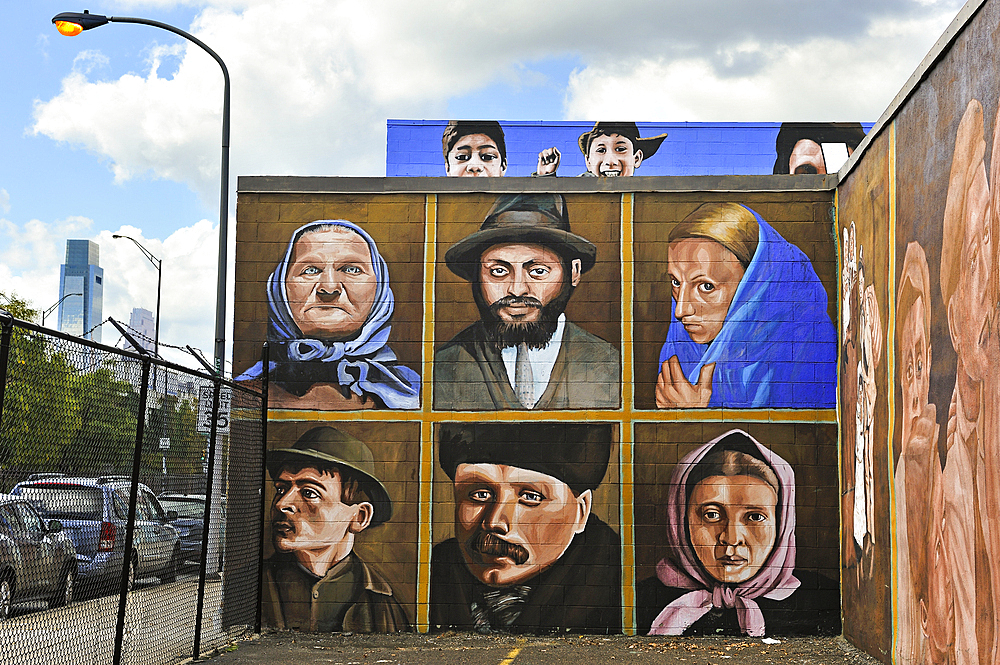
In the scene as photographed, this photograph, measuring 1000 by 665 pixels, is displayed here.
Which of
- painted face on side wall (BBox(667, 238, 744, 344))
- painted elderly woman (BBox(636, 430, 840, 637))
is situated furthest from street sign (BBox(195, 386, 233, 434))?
painted face on side wall (BBox(667, 238, 744, 344))

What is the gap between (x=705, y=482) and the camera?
1039 centimetres

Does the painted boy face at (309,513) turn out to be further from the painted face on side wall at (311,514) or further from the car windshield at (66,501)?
the car windshield at (66,501)

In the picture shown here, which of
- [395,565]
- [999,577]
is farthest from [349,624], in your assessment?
[999,577]

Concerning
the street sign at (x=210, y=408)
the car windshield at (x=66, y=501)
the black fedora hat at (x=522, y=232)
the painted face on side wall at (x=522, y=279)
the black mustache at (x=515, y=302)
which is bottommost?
the car windshield at (x=66, y=501)

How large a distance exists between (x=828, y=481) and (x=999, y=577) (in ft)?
13.7

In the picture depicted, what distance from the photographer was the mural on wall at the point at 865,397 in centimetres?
877

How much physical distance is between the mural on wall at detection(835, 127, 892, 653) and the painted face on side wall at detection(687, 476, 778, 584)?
82 centimetres

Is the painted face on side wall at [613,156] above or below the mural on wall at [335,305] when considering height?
above

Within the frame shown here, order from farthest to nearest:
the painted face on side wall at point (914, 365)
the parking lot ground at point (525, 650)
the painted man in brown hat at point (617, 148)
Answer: the painted man in brown hat at point (617, 148) < the parking lot ground at point (525, 650) < the painted face on side wall at point (914, 365)

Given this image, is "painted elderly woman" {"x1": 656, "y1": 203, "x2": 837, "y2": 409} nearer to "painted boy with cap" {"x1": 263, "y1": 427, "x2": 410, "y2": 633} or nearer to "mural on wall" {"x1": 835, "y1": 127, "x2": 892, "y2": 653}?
"mural on wall" {"x1": 835, "y1": 127, "x2": 892, "y2": 653}

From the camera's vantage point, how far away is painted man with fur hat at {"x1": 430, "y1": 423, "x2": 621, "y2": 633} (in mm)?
10312

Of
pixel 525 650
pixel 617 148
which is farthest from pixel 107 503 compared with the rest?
pixel 617 148

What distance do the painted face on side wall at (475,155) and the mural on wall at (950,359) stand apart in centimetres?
1809

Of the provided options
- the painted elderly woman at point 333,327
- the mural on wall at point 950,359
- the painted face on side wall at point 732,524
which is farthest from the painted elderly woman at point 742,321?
the painted elderly woman at point 333,327
